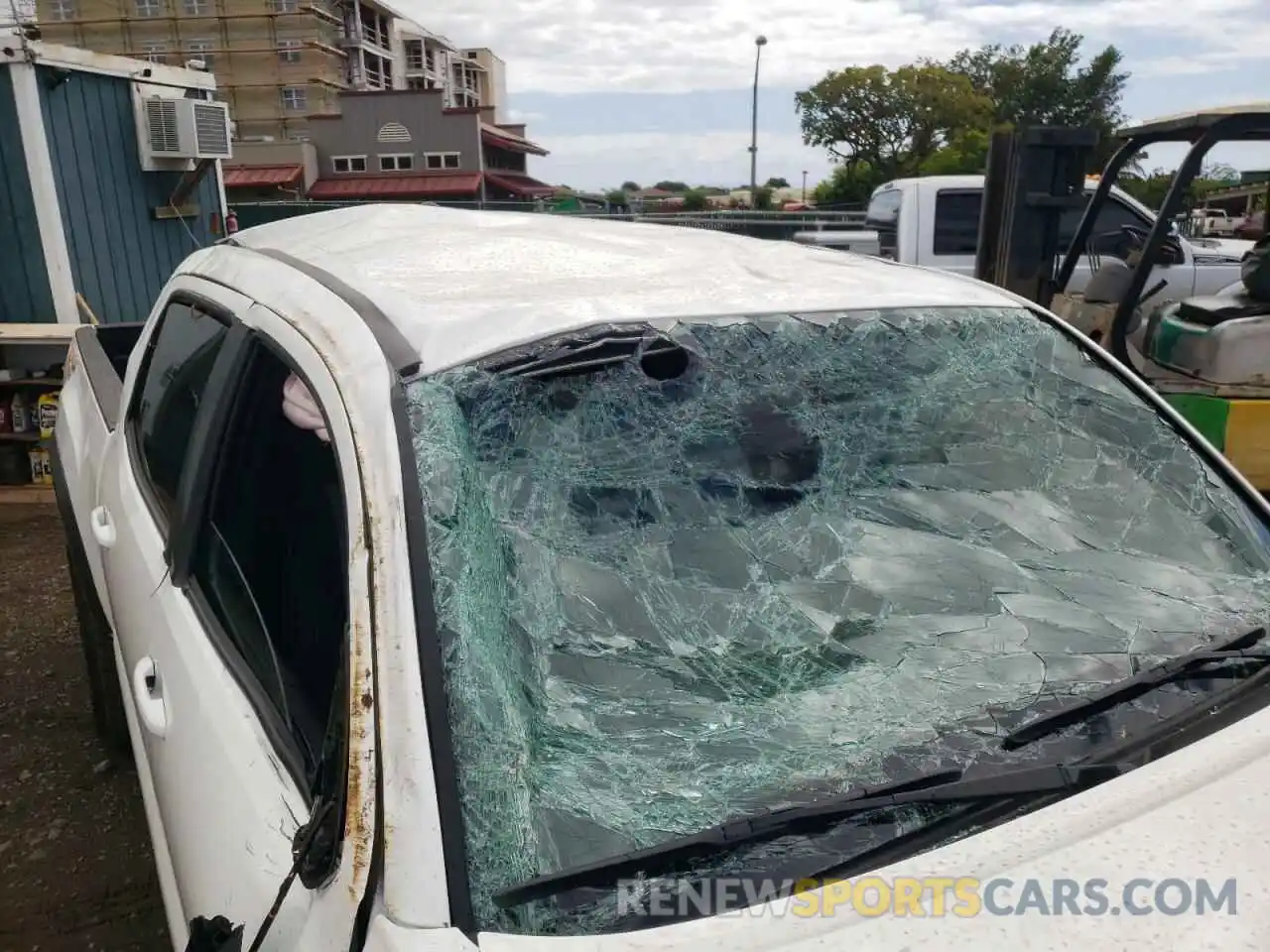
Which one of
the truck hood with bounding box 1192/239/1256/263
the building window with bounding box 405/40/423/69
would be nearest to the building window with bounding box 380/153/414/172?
the truck hood with bounding box 1192/239/1256/263

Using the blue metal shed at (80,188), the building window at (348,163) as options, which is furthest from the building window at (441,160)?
the blue metal shed at (80,188)

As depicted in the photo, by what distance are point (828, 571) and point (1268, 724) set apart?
677 mm

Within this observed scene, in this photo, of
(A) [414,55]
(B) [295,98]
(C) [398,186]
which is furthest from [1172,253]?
(A) [414,55]

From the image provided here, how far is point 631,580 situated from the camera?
156 cm

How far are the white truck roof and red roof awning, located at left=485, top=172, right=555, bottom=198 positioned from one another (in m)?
36.4

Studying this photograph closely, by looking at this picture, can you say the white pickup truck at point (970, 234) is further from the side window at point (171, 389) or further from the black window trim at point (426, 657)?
the black window trim at point (426, 657)

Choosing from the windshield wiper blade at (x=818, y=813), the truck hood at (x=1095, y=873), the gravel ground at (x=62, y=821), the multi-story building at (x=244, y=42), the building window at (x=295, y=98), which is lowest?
the gravel ground at (x=62, y=821)

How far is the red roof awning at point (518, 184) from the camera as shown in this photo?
37.8 meters

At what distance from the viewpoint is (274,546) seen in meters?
1.78

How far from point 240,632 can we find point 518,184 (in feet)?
136

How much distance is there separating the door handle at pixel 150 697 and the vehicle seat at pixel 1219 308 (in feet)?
15.3

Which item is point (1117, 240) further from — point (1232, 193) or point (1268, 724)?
point (1232, 193)

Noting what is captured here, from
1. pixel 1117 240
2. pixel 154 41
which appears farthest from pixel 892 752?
pixel 154 41

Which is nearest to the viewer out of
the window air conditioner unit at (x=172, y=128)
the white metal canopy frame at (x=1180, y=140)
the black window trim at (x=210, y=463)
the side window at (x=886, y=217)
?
the black window trim at (x=210, y=463)
